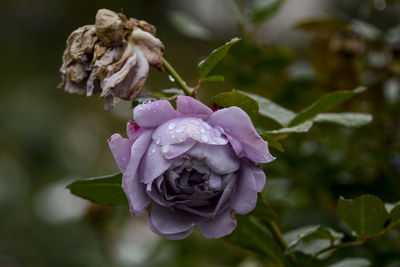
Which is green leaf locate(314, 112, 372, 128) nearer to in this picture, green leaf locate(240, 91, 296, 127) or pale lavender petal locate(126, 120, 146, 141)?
green leaf locate(240, 91, 296, 127)

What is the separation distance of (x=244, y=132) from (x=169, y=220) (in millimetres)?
148

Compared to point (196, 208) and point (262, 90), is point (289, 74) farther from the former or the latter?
point (196, 208)

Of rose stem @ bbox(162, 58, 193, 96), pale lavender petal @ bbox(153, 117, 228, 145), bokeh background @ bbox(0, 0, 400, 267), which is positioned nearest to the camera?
pale lavender petal @ bbox(153, 117, 228, 145)

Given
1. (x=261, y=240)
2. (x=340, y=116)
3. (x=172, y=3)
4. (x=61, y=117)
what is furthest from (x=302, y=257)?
(x=172, y=3)

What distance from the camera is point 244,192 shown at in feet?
1.87

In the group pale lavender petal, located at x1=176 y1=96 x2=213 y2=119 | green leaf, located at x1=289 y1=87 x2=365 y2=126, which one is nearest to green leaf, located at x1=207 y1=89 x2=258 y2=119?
pale lavender petal, located at x1=176 y1=96 x2=213 y2=119

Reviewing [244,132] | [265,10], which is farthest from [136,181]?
[265,10]

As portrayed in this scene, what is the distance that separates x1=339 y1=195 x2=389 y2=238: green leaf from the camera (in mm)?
684

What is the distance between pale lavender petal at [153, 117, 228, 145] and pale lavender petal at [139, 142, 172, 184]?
1 cm

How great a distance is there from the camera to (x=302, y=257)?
80 cm

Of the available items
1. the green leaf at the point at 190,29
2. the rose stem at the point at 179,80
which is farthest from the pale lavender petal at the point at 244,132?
the green leaf at the point at 190,29

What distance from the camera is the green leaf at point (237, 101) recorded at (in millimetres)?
592

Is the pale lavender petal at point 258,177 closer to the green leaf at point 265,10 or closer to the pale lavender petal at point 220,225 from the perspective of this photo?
the pale lavender petal at point 220,225

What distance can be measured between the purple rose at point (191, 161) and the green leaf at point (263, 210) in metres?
0.06
